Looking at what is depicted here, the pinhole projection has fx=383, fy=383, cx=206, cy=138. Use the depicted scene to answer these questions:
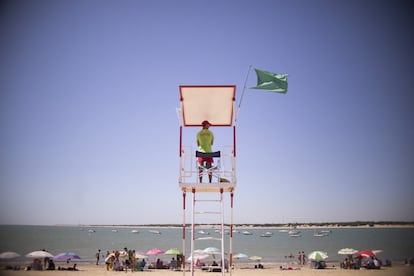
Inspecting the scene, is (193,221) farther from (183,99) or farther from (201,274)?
(201,274)

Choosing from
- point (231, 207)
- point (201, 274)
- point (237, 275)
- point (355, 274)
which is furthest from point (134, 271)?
point (231, 207)

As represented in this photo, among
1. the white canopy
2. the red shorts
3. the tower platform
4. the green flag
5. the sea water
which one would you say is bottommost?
the sea water

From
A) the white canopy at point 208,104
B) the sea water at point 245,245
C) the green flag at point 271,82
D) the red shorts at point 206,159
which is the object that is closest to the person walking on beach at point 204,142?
the red shorts at point 206,159

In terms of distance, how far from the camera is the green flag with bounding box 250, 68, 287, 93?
37.3ft

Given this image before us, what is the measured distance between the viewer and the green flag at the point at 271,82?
448 inches

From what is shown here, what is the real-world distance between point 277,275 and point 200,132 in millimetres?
21042

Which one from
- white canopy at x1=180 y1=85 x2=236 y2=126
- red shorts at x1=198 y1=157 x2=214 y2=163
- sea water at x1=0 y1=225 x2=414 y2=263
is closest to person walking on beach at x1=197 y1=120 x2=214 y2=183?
red shorts at x1=198 y1=157 x2=214 y2=163

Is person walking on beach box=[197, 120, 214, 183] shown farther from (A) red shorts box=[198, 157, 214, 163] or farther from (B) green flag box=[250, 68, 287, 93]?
(B) green flag box=[250, 68, 287, 93]

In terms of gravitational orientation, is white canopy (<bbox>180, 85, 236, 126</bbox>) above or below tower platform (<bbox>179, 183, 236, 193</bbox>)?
above

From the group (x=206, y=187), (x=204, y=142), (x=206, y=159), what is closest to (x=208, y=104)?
(x=204, y=142)

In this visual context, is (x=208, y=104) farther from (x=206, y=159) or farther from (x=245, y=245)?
(x=245, y=245)

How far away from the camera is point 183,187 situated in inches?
412

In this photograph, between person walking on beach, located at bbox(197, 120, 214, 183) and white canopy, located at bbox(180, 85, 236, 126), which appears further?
person walking on beach, located at bbox(197, 120, 214, 183)

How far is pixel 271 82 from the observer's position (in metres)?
11.4
